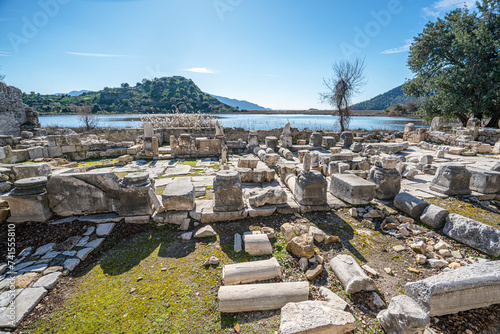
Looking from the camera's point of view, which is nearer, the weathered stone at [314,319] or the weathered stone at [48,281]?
the weathered stone at [314,319]

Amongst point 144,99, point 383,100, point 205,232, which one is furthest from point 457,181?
point 383,100

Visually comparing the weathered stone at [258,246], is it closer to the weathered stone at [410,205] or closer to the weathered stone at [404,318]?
the weathered stone at [404,318]

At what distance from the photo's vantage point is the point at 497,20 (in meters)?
13.3

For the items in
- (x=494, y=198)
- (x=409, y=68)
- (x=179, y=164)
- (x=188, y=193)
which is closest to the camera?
(x=188, y=193)

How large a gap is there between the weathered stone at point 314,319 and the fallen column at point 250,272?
638 millimetres

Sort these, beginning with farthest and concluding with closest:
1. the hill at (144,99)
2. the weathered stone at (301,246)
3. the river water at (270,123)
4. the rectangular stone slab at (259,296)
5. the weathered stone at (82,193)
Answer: the hill at (144,99)
the river water at (270,123)
the weathered stone at (82,193)
the weathered stone at (301,246)
the rectangular stone slab at (259,296)

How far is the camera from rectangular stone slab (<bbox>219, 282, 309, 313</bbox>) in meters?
2.31

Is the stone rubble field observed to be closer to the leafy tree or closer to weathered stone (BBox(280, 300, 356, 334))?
weathered stone (BBox(280, 300, 356, 334))

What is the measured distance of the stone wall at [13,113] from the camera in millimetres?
12945

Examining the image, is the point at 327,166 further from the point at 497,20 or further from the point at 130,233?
the point at 497,20

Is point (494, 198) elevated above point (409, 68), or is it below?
below

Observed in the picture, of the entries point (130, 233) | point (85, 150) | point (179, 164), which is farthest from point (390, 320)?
point (85, 150)

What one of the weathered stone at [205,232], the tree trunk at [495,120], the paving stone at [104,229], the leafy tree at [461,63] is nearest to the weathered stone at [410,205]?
the weathered stone at [205,232]

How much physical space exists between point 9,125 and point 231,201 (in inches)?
708
